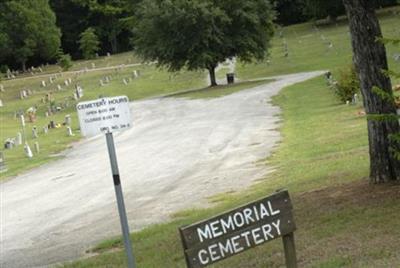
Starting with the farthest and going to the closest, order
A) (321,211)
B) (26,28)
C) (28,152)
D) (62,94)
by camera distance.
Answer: (26,28) → (62,94) → (28,152) → (321,211)

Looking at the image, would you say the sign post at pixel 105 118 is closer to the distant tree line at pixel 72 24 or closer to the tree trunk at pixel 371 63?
the tree trunk at pixel 371 63

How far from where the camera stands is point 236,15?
152ft

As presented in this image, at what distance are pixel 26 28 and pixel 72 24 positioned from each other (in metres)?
15.0

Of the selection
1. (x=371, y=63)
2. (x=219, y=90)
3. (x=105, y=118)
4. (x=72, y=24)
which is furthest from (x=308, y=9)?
(x=105, y=118)

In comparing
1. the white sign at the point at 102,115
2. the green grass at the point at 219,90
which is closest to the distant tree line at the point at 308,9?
the green grass at the point at 219,90

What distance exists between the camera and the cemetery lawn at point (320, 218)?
6.91 m

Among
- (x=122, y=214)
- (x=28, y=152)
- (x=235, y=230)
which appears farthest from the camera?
(x=28, y=152)

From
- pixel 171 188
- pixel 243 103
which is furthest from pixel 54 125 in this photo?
pixel 171 188

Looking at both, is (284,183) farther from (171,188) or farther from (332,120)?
(332,120)

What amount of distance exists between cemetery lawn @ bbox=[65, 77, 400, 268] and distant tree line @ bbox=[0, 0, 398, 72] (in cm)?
5652

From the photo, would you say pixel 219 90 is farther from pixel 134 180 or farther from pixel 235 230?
pixel 235 230

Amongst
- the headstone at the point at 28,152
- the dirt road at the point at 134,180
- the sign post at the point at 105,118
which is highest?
the sign post at the point at 105,118

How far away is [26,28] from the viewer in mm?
79688

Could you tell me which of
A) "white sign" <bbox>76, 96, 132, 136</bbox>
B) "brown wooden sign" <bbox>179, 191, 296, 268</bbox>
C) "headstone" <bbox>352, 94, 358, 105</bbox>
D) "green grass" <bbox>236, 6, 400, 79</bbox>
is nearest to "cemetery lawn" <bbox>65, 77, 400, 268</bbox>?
"brown wooden sign" <bbox>179, 191, 296, 268</bbox>
